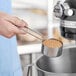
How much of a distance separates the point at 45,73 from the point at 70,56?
0.24 metres

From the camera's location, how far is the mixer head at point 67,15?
0.74m

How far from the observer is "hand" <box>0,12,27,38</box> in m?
0.82

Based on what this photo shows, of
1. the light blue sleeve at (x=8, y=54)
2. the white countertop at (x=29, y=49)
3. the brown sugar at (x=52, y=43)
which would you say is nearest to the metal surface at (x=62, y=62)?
the brown sugar at (x=52, y=43)

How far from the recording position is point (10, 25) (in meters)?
0.82

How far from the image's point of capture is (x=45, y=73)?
2.45 feet

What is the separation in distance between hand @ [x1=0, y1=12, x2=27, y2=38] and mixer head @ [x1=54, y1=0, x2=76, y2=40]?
0.12 m

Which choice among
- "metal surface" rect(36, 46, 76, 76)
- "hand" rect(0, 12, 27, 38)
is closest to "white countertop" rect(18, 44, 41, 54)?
"metal surface" rect(36, 46, 76, 76)

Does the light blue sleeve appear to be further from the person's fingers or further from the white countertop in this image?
the white countertop

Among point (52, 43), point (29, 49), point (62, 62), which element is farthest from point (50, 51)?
point (29, 49)

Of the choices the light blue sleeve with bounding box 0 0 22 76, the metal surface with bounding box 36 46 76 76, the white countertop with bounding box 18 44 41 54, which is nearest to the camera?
the metal surface with bounding box 36 46 76 76

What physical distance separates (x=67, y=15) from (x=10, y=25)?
0.18 metres

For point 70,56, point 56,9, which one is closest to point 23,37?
point 70,56

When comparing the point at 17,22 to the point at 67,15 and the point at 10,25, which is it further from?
the point at 67,15

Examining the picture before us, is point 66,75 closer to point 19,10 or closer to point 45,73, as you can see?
point 45,73
